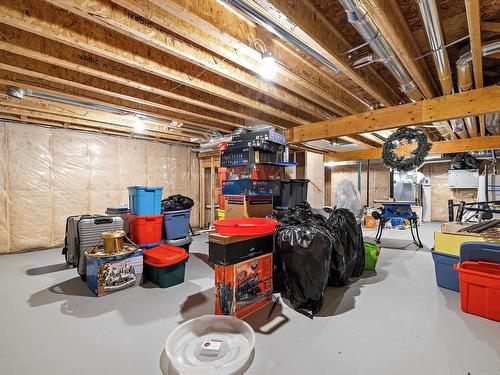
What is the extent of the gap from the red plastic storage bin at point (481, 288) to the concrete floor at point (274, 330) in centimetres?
9

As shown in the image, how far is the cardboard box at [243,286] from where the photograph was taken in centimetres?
192

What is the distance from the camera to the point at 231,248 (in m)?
1.89

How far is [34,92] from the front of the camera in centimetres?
280

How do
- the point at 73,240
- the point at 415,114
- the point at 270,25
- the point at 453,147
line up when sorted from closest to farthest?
the point at 270,25
the point at 73,240
the point at 415,114
the point at 453,147

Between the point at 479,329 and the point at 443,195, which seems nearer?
the point at 479,329

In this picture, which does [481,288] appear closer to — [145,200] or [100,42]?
[145,200]

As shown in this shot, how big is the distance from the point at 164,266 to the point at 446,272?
9.98 ft

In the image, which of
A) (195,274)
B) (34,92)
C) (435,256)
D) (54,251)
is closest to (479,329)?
(435,256)

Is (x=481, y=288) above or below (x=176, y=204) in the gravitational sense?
below

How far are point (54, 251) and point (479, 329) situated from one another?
5.67 meters

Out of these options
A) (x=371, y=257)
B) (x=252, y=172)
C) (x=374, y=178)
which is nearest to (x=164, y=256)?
(x=252, y=172)

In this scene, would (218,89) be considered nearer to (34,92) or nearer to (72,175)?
(34,92)

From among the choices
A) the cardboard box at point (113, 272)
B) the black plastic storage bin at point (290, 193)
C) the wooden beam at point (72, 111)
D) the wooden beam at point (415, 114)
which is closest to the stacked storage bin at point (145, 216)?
the cardboard box at point (113, 272)

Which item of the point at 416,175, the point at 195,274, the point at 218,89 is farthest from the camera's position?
the point at 416,175
